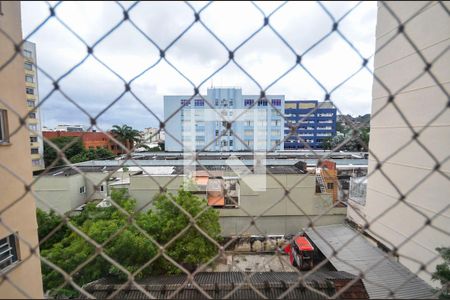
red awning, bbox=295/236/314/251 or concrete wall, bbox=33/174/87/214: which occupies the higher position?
concrete wall, bbox=33/174/87/214

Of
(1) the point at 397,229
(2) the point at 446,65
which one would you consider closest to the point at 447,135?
(2) the point at 446,65

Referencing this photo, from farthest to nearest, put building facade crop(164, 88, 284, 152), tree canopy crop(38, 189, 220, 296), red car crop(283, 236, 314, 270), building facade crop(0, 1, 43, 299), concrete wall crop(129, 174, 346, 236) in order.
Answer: concrete wall crop(129, 174, 346, 236) → red car crop(283, 236, 314, 270) → tree canopy crop(38, 189, 220, 296) → building facade crop(0, 1, 43, 299) → building facade crop(164, 88, 284, 152)

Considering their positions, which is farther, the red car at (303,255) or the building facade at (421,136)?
the red car at (303,255)

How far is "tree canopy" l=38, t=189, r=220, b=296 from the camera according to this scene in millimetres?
3499

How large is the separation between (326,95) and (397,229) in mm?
4200

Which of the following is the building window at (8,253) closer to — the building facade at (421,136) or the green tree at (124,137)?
the green tree at (124,137)

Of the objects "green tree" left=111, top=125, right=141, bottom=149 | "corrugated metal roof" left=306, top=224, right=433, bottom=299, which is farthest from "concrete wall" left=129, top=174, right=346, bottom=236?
"green tree" left=111, top=125, right=141, bottom=149

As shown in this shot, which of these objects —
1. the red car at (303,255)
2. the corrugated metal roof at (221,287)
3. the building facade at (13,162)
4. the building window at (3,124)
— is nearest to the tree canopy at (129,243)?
the corrugated metal roof at (221,287)

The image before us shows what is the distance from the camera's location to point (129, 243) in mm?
Answer: 3633

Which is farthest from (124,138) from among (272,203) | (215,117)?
(272,203)

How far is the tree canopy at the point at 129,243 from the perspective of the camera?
350 cm

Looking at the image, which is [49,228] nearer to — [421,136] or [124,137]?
[124,137]

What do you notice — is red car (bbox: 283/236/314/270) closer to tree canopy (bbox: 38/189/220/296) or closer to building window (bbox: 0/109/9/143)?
tree canopy (bbox: 38/189/220/296)

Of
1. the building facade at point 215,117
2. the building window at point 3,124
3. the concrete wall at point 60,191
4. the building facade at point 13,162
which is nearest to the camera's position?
the building facade at point 215,117
